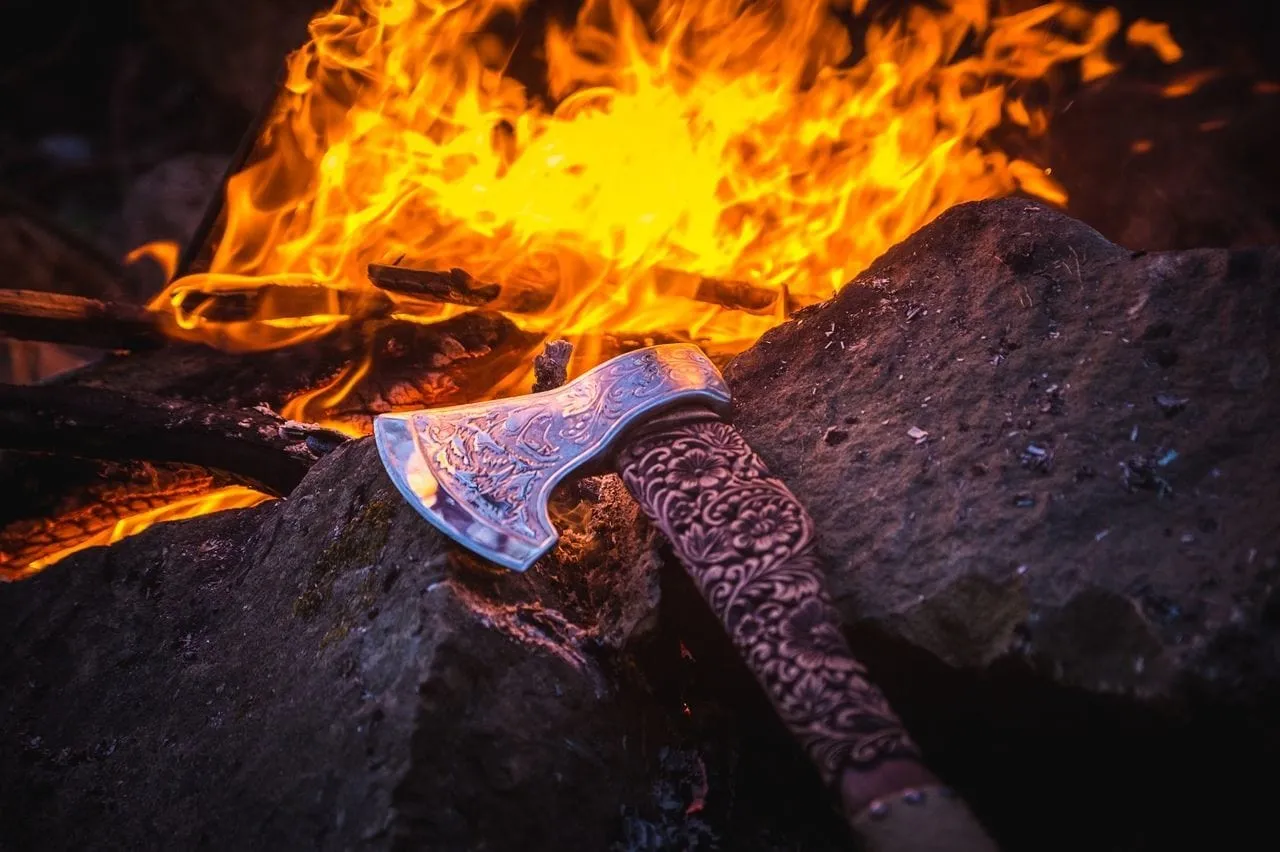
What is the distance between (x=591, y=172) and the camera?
4.70m

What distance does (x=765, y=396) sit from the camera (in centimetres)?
271

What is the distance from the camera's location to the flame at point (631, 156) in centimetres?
423

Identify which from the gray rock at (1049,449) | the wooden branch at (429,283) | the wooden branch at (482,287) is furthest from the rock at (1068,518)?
the wooden branch at (429,283)

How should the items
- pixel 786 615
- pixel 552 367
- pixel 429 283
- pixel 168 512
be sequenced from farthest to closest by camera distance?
pixel 429 283
pixel 168 512
pixel 552 367
pixel 786 615

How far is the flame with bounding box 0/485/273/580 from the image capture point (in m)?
3.66

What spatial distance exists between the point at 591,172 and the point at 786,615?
359 centimetres

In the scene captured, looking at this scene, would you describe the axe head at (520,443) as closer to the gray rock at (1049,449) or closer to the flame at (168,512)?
the gray rock at (1049,449)

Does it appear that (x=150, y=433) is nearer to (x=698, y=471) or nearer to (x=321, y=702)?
(x=321, y=702)

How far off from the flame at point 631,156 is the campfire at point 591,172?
0.02 metres

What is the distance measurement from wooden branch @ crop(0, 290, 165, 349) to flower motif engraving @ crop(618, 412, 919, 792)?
3389 millimetres

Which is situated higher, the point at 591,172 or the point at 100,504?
the point at 591,172

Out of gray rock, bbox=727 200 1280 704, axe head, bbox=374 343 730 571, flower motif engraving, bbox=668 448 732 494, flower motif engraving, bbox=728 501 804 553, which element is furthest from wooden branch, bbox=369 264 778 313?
flower motif engraving, bbox=728 501 804 553

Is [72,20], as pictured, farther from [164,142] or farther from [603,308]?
[603,308]

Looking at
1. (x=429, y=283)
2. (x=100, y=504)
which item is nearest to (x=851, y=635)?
(x=429, y=283)
